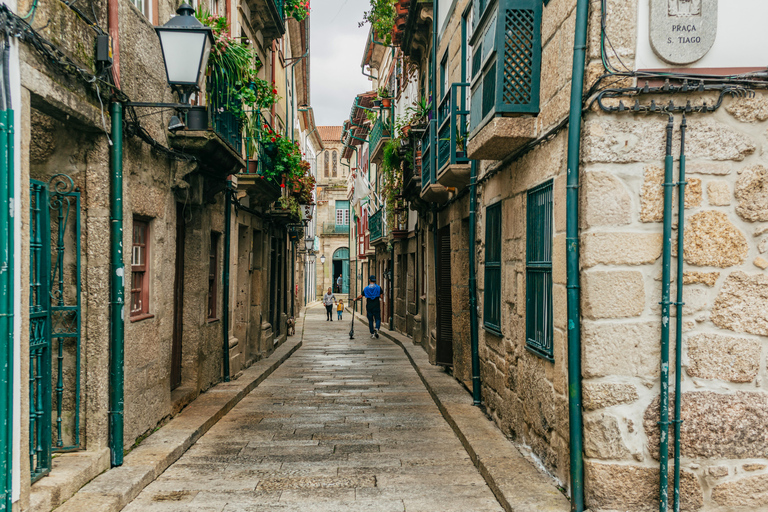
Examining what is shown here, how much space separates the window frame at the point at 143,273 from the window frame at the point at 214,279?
10.5ft

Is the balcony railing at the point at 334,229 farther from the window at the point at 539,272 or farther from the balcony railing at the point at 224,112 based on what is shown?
the window at the point at 539,272

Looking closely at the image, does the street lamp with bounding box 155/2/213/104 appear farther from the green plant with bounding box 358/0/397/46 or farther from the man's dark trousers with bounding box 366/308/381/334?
the man's dark trousers with bounding box 366/308/381/334

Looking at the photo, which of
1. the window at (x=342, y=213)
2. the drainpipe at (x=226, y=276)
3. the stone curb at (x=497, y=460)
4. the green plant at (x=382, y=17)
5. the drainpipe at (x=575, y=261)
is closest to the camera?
the drainpipe at (x=575, y=261)

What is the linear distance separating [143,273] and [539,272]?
150 inches

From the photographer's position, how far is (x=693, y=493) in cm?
439

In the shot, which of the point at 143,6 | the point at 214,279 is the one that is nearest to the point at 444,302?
the point at 214,279

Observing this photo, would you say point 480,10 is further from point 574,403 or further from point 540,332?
point 574,403

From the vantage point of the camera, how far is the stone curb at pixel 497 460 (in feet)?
15.7

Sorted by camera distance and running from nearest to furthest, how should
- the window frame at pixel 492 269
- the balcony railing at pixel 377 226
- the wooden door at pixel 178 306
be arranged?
the window frame at pixel 492 269
the wooden door at pixel 178 306
the balcony railing at pixel 377 226

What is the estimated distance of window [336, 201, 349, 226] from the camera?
166 feet

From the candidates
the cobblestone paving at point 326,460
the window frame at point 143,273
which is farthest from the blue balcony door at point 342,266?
the window frame at point 143,273

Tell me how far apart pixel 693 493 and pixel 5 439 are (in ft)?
13.7

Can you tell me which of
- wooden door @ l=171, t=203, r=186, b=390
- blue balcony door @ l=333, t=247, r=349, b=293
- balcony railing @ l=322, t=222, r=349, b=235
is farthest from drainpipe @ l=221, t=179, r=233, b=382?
balcony railing @ l=322, t=222, r=349, b=235

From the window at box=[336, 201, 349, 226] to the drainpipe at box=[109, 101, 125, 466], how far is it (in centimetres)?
4493
